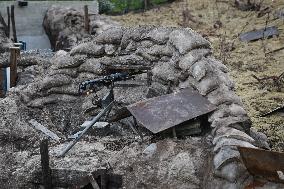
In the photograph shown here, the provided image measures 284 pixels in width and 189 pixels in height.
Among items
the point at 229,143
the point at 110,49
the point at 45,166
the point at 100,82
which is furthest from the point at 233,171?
the point at 110,49

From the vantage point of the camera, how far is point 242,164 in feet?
16.6

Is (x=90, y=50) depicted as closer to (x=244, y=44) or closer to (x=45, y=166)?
(x=45, y=166)

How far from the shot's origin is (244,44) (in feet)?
51.3

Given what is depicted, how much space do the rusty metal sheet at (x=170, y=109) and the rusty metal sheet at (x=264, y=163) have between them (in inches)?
51.7

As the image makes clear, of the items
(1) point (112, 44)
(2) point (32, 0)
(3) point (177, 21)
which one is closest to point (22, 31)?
(2) point (32, 0)

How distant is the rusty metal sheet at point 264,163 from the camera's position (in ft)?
15.3

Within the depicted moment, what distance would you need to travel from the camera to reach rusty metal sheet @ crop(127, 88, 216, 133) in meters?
6.12

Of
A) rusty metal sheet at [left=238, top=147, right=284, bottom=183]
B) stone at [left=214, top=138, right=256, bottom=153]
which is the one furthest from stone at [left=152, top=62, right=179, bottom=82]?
rusty metal sheet at [left=238, top=147, right=284, bottom=183]

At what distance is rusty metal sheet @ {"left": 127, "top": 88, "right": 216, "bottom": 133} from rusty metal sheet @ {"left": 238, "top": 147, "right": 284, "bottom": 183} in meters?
1.31

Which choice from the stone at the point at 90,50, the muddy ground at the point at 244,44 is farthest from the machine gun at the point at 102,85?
the muddy ground at the point at 244,44

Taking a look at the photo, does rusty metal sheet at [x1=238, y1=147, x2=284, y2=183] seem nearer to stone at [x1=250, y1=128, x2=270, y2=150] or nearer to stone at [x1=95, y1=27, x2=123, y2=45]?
stone at [x1=250, y1=128, x2=270, y2=150]

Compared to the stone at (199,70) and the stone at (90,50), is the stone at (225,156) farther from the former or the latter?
the stone at (90,50)

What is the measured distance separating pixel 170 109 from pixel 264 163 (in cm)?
182

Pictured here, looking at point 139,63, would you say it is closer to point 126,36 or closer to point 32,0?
point 126,36
